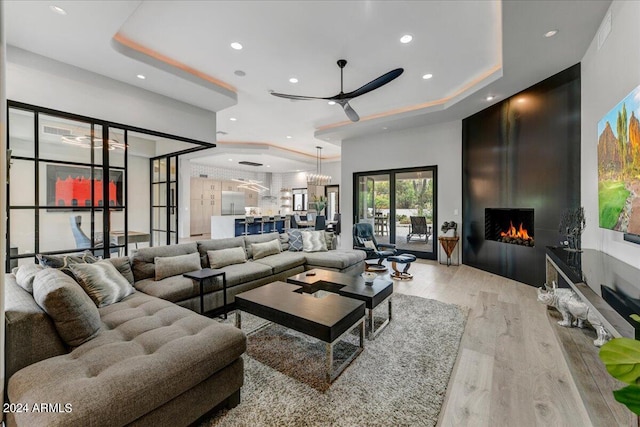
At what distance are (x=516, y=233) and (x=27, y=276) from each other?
634cm

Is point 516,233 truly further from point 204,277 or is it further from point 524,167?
point 204,277

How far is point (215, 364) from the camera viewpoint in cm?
161

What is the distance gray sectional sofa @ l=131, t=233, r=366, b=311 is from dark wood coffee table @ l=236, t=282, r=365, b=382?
28.0 inches

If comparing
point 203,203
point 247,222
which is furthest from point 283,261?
point 203,203

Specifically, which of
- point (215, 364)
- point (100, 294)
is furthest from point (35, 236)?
point (215, 364)

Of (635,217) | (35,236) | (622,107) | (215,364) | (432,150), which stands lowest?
(215,364)

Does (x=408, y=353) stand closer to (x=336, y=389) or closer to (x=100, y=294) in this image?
(x=336, y=389)

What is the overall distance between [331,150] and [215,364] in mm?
8558

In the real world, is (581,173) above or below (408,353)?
above

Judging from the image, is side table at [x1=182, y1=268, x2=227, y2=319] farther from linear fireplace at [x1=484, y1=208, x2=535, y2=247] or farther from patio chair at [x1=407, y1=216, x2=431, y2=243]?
patio chair at [x1=407, y1=216, x2=431, y2=243]

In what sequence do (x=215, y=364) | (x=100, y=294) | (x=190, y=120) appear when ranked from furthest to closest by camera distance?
(x=190, y=120) < (x=100, y=294) < (x=215, y=364)

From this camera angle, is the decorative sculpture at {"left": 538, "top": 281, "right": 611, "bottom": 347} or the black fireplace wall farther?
the black fireplace wall

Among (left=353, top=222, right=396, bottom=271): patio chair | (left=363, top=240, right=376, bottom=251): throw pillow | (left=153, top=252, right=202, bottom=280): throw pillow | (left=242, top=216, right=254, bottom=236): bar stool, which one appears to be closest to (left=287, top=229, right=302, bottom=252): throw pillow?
(left=353, top=222, right=396, bottom=271): patio chair

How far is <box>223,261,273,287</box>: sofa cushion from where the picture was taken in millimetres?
3357
